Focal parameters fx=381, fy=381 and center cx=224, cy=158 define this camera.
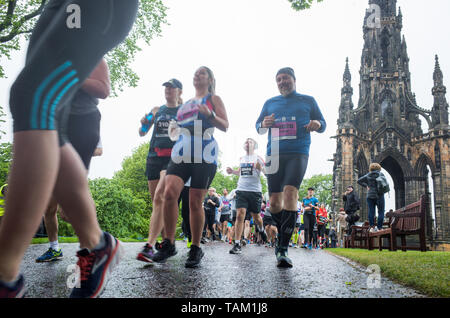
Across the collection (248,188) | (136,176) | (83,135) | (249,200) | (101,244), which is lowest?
(101,244)

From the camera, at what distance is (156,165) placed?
229 inches

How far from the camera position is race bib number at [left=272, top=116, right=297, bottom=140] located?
5.18 m

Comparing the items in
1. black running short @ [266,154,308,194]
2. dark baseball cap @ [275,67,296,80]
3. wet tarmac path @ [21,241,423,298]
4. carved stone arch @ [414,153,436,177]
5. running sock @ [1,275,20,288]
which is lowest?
wet tarmac path @ [21,241,423,298]

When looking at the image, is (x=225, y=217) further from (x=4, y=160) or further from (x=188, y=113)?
(x=4, y=160)

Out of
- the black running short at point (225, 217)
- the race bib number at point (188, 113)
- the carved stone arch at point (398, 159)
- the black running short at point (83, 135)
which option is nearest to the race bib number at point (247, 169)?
the race bib number at point (188, 113)

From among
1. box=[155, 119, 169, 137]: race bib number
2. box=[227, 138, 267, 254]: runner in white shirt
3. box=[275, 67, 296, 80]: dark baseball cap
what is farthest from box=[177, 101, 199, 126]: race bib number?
box=[227, 138, 267, 254]: runner in white shirt

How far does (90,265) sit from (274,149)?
3.73 metres

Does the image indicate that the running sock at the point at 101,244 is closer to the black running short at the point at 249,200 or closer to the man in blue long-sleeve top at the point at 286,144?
the man in blue long-sleeve top at the point at 286,144

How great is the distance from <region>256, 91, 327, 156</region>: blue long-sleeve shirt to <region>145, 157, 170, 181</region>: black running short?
4.94ft

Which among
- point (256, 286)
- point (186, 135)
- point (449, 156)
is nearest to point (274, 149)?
point (186, 135)

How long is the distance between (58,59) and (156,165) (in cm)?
425

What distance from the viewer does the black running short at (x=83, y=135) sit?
2504 millimetres

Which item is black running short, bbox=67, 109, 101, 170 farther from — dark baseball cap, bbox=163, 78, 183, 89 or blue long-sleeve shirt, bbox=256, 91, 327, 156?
dark baseball cap, bbox=163, 78, 183, 89

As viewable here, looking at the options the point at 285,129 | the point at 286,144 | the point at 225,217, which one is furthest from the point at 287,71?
the point at 225,217
